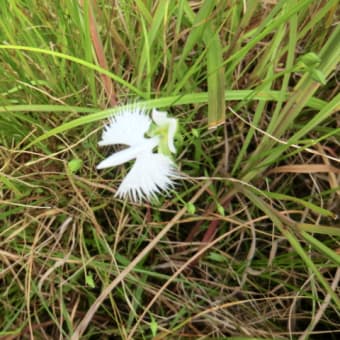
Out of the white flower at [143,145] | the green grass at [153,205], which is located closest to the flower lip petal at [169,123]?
the white flower at [143,145]

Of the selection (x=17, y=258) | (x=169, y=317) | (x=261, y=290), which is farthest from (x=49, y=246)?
(x=261, y=290)

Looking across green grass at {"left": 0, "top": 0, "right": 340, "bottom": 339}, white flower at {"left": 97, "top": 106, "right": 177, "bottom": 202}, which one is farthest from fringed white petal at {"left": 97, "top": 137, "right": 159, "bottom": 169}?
green grass at {"left": 0, "top": 0, "right": 340, "bottom": 339}

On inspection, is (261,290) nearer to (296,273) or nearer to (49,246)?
(296,273)

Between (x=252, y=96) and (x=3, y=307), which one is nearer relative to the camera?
(x=252, y=96)

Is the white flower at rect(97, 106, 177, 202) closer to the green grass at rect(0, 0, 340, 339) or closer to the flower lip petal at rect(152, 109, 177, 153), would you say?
the flower lip petal at rect(152, 109, 177, 153)

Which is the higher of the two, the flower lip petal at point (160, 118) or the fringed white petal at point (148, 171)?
the flower lip petal at point (160, 118)

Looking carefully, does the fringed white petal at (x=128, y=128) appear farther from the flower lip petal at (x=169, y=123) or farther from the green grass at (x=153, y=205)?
the green grass at (x=153, y=205)
